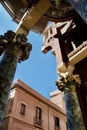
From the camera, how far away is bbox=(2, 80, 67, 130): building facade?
51.2 ft

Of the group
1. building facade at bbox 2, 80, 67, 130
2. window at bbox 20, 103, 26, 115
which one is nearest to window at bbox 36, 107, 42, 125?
building facade at bbox 2, 80, 67, 130

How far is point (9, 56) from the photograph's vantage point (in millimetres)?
3914

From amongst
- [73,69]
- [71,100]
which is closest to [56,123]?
[73,69]

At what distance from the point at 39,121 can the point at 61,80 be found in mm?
13388

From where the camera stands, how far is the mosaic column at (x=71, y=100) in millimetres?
4609

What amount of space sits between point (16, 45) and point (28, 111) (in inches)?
548

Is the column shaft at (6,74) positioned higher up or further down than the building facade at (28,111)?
further down

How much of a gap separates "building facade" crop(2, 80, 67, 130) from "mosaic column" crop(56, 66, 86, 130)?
35.1 ft

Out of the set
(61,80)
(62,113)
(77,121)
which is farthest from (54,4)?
(62,113)

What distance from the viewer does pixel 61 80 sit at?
5734 mm

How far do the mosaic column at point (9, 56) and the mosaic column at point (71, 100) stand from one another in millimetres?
1790

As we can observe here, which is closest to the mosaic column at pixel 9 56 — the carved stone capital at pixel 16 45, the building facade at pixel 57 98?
the carved stone capital at pixel 16 45

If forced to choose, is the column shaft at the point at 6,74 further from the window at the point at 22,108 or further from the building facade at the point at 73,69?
the window at the point at 22,108

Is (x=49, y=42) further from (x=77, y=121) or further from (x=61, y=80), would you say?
(x=77, y=121)
